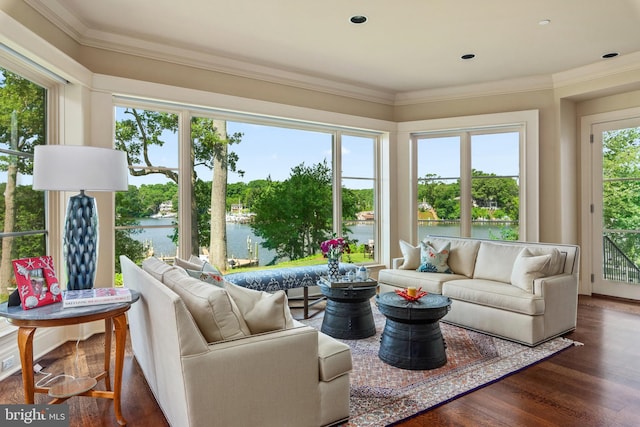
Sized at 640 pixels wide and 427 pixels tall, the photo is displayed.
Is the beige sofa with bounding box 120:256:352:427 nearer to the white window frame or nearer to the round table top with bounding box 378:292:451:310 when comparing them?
the round table top with bounding box 378:292:451:310

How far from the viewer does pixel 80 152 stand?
246 centimetres

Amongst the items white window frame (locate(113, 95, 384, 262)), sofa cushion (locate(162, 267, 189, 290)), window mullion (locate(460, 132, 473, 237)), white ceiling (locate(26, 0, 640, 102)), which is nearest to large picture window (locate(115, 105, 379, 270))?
white window frame (locate(113, 95, 384, 262))

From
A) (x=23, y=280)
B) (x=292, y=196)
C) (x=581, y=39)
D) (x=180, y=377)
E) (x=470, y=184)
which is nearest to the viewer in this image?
(x=180, y=377)

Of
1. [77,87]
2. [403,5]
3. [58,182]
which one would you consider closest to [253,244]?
[77,87]

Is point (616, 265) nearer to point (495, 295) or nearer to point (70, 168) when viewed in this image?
point (495, 295)

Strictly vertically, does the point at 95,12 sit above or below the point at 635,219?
above

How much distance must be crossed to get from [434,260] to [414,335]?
67.6 inches

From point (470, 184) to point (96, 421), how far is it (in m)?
5.25

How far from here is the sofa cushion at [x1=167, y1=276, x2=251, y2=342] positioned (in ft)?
6.36

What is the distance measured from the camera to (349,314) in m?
3.64

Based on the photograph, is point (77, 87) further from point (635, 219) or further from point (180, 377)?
point (635, 219)

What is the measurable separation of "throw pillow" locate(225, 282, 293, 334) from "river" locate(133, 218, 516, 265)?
249cm

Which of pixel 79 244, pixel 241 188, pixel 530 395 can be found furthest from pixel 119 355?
pixel 241 188

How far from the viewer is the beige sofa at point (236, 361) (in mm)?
1792
